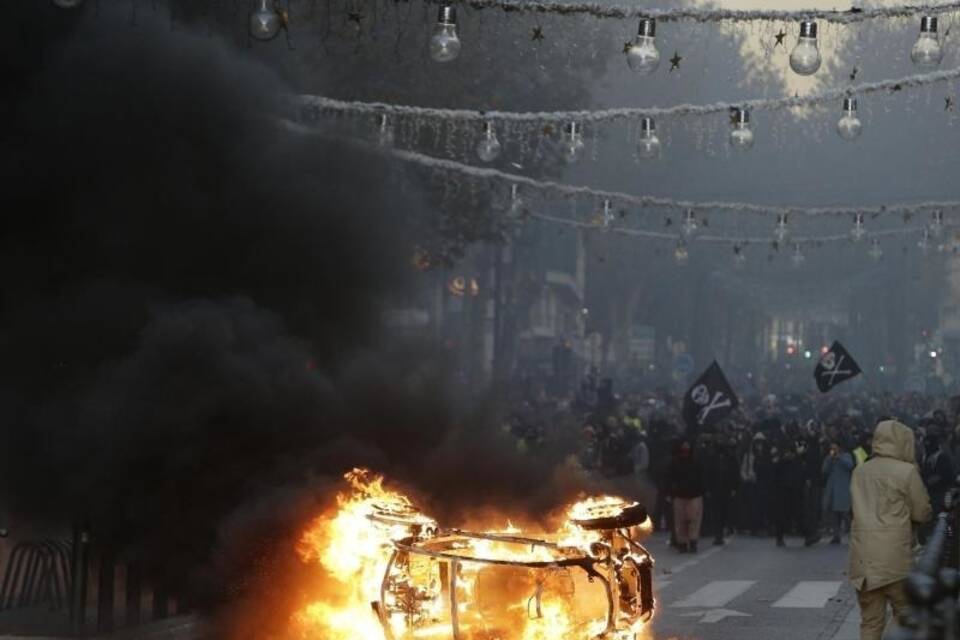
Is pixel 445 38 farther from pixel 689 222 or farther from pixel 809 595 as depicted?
pixel 689 222

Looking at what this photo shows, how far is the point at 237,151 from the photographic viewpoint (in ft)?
52.3

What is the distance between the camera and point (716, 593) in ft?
62.7

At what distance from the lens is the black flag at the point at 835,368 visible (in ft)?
102

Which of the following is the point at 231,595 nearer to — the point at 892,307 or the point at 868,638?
the point at 868,638

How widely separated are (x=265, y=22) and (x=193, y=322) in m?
2.41

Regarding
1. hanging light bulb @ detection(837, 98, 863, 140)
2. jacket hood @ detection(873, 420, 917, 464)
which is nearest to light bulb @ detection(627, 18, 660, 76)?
jacket hood @ detection(873, 420, 917, 464)

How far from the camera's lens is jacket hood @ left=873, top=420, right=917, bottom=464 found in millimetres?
11938

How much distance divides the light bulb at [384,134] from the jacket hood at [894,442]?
7.95 metres

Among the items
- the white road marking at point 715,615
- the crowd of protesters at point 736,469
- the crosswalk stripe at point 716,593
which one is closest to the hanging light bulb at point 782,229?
the crowd of protesters at point 736,469

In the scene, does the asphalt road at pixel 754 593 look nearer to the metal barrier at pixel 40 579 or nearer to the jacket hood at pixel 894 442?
the jacket hood at pixel 894 442

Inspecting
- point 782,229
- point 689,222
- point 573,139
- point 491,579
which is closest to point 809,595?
point 573,139

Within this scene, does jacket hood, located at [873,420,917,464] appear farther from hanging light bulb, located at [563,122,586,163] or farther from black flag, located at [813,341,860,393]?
black flag, located at [813,341,860,393]

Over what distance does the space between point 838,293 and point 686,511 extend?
244ft

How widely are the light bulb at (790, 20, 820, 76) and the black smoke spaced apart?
343 centimetres
